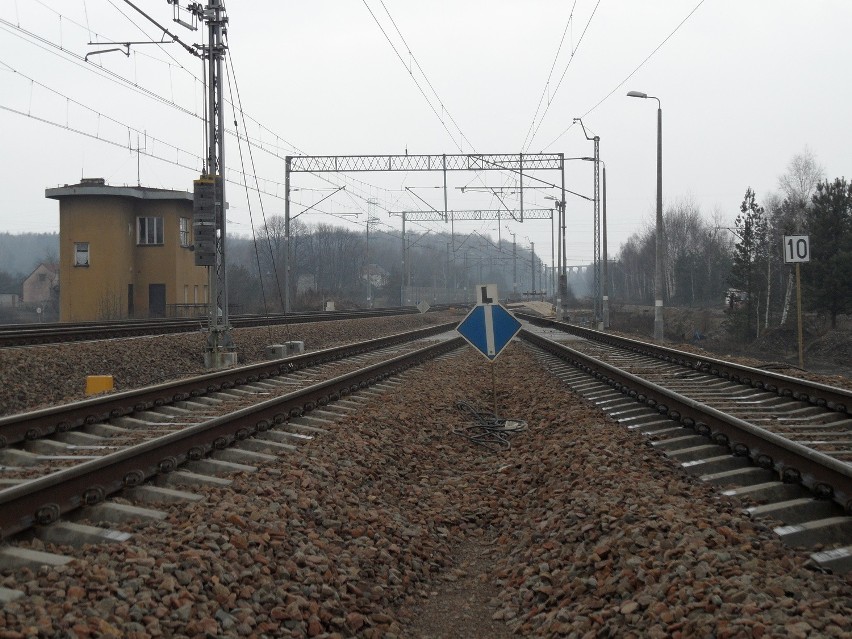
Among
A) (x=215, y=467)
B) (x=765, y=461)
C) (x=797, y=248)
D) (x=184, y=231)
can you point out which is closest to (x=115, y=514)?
(x=215, y=467)

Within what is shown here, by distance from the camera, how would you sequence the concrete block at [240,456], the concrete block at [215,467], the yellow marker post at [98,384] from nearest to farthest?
the concrete block at [215,467] → the concrete block at [240,456] → the yellow marker post at [98,384]

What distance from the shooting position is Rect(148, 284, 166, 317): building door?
4972cm

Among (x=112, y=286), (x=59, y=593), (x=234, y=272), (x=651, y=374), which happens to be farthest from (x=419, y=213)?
(x=59, y=593)

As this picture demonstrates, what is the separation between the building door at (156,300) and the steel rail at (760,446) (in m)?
41.7

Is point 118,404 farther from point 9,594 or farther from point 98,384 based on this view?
point 9,594

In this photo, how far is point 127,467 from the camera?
6336 mm

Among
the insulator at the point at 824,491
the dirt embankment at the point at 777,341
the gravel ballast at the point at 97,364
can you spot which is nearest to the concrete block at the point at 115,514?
the insulator at the point at 824,491

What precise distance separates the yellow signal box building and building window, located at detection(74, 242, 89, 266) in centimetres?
4

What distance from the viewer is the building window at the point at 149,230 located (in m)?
49.8

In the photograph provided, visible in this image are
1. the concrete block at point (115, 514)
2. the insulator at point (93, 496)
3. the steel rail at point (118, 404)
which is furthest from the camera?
the steel rail at point (118, 404)

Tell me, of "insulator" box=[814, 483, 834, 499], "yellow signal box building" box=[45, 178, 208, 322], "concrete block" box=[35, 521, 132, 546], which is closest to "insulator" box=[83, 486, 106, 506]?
"concrete block" box=[35, 521, 132, 546]

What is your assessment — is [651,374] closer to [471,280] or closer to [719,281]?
[719,281]

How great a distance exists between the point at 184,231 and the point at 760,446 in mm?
46711

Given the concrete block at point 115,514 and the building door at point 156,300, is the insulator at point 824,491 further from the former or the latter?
the building door at point 156,300
